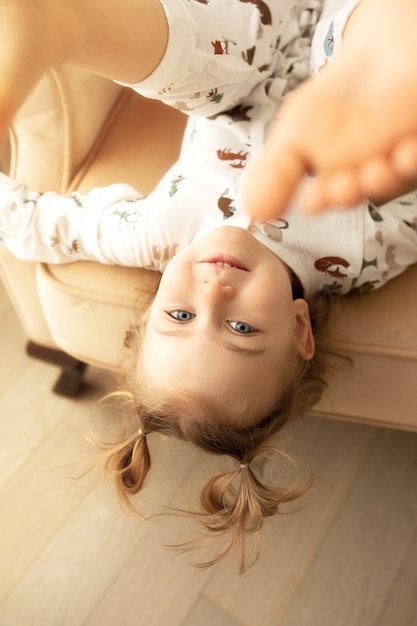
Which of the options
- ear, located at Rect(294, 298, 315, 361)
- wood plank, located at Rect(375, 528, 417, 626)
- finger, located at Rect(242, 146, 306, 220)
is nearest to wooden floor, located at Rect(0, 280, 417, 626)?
wood plank, located at Rect(375, 528, 417, 626)

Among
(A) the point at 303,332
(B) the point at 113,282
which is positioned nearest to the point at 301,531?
(A) the point at 303,332

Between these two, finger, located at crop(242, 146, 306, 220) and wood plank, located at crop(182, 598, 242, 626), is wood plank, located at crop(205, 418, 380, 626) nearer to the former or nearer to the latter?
wood plank, located at crop(182, 598, 242, 626)

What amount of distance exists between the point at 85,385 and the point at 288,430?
397mm

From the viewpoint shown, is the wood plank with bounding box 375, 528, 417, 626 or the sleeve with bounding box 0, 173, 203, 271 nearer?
the sleeve with bounding box 0, 173, 203, 271

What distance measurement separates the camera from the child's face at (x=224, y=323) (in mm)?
697

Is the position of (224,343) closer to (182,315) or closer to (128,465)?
(182,315)

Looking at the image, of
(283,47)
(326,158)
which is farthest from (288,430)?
(326,158)

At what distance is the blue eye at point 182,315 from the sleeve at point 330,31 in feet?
1.03

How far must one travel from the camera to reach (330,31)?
0.71 meters

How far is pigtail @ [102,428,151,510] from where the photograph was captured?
821mm

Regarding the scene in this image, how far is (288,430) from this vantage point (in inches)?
42.7

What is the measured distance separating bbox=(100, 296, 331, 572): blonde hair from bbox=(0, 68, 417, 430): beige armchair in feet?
0.13

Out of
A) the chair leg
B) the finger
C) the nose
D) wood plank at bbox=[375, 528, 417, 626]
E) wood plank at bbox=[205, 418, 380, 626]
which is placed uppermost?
the finger

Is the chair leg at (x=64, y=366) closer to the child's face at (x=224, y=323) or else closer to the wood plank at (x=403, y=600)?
the child's face at (x=224, y=323)
